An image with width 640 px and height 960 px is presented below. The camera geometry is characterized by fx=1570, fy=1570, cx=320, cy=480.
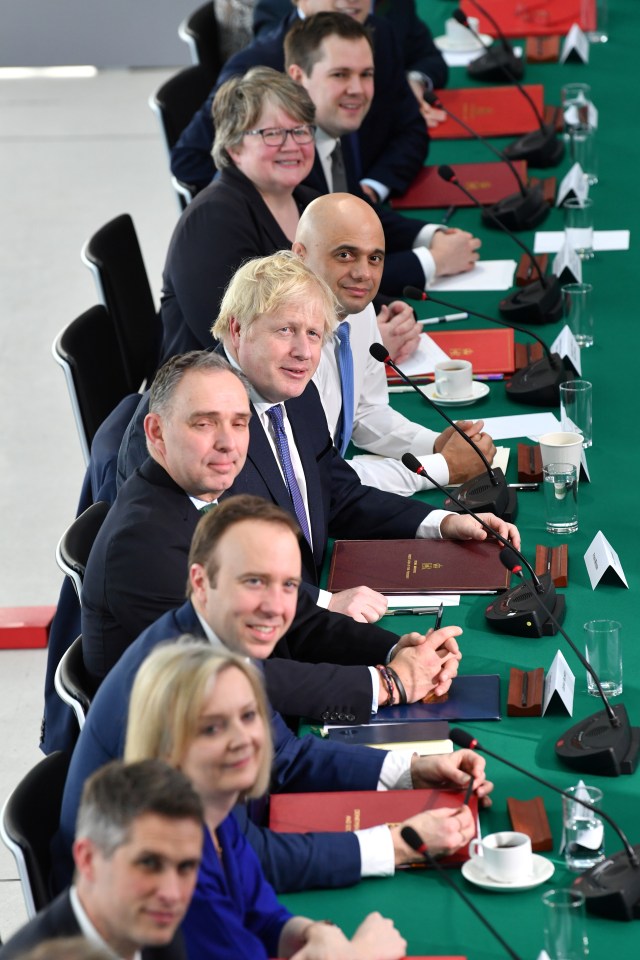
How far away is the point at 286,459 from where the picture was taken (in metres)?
3.35

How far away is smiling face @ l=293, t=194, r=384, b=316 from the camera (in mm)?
3754

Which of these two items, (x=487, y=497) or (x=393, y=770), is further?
(x=487, y=497)

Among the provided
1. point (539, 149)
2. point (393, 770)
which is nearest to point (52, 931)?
point (393, 770)

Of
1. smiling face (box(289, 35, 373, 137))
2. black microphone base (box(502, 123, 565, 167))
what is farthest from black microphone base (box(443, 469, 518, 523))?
black microphone base (box(502, 123, 565, 167))

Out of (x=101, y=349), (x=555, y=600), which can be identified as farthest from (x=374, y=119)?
(x=555, y=600)

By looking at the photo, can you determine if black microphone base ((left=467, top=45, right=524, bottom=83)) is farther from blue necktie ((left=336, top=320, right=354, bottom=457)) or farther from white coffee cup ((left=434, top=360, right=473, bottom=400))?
blue necktie ((left=336, top=320, right=354, bottom=457))

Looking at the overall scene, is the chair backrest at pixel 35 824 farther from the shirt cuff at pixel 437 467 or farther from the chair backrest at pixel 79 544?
the shirt cuff at pixel 437 467

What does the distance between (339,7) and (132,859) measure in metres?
4.23

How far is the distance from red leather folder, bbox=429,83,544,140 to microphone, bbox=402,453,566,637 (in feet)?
10.2

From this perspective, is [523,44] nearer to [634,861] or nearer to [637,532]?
[637,532]

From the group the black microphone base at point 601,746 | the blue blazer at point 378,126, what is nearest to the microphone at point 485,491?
the black microphone base at point 601,746

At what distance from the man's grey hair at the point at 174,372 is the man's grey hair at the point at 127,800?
109cm

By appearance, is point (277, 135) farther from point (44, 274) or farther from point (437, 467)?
point (44, 274)

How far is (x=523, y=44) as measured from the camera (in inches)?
265
